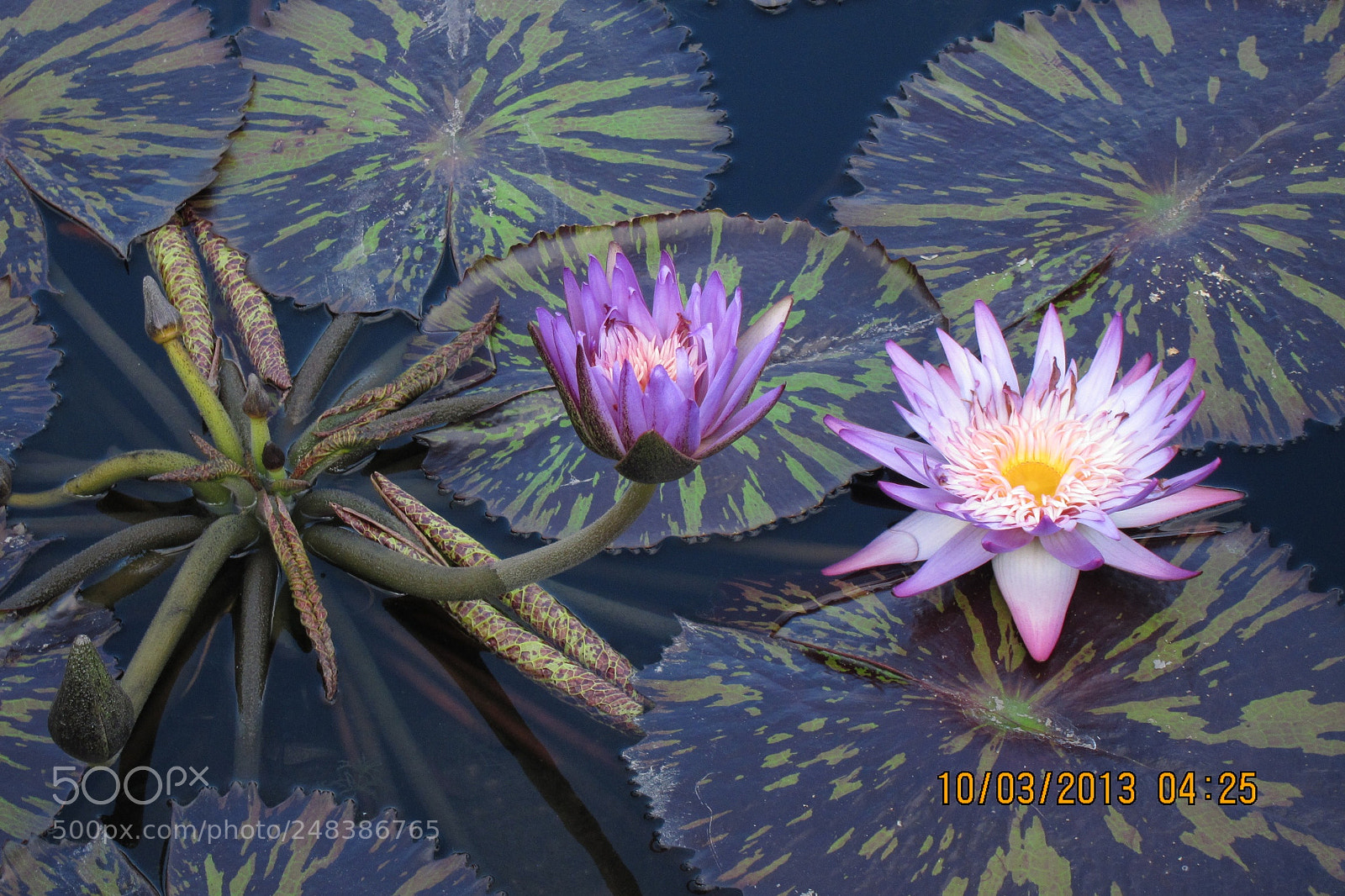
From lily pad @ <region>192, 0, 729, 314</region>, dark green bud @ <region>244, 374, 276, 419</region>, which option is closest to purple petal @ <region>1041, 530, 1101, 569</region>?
lily pad @ <region>192, 0, 729, 314</region>

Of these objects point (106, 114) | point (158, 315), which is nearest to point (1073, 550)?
point (158, 315)

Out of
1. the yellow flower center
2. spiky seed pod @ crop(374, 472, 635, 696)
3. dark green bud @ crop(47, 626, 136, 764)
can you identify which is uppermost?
the yellow flower center

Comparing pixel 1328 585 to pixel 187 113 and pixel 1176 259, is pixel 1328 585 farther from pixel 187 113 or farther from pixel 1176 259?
pixel 187 113

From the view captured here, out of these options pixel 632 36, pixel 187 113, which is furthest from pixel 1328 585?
pixel 187 113

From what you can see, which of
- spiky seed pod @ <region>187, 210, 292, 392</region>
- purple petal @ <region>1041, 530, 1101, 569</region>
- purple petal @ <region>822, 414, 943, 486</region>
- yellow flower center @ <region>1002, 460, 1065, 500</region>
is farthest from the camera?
spiky seed pod @ <region>187, 210, 292, 392</region>

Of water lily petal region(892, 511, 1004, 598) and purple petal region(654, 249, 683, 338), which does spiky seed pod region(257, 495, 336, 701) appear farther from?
water lily petal region(892, 511, 1004, 598)

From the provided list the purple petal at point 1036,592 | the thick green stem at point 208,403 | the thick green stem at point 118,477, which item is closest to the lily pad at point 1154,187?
the purple petal at point 1036,592
